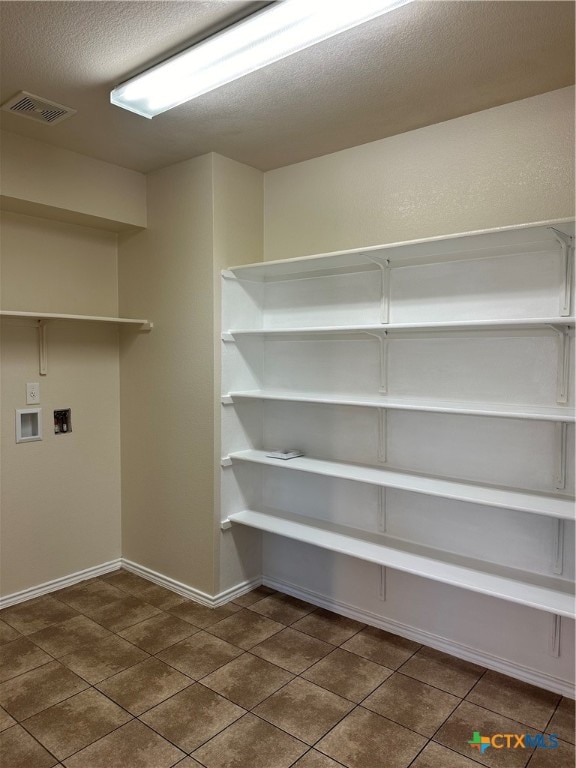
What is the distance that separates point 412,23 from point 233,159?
4.90 ft

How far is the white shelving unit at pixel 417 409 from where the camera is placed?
2.33m

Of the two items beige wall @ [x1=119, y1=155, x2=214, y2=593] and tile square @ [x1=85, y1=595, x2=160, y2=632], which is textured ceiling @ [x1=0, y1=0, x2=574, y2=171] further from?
tile square @ [x1=85, y1=595, x2=160, y2=632]

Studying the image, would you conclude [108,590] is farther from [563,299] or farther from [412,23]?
[412,23]

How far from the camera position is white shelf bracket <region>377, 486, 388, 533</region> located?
2.89m

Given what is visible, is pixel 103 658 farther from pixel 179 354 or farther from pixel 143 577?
pixel 179 354

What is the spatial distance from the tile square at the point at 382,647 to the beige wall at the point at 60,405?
72.6 inches

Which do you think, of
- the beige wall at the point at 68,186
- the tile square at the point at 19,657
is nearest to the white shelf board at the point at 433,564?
the tile square at the point at 19,657

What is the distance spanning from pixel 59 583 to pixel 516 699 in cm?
269

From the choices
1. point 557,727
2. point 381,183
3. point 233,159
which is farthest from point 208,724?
point 233,159

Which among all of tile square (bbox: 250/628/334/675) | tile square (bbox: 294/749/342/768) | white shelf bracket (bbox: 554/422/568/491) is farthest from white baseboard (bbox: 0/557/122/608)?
white shelf bracket (bbox: 554/422/568/491)

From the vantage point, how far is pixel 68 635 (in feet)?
9.41

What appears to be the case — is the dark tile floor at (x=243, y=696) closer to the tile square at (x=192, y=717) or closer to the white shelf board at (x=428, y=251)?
the tile square at (x=192, y=717)

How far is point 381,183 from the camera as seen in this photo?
286cm

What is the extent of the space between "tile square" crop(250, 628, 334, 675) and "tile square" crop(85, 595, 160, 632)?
740 millimetres
